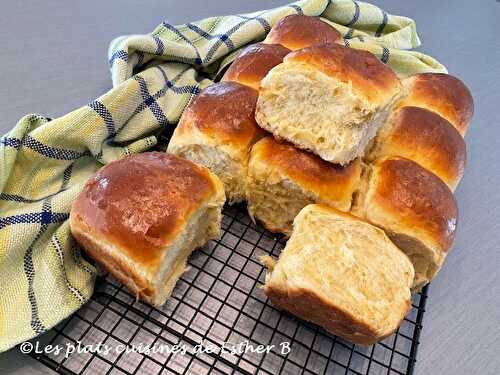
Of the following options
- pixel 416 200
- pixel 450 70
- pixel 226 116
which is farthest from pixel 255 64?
pixel 450 70

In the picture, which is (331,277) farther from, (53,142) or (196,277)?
(53,142)

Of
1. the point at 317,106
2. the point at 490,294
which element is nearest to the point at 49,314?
the point at 317,106

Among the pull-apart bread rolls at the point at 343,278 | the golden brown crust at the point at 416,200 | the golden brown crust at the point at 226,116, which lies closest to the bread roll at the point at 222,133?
the golden brown crust at the point at 226,116

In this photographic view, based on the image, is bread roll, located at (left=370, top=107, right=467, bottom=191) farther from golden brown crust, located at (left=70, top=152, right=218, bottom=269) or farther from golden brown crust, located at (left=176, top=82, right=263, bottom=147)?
golden brown crust, located at (left=70, top=152, right=218, bottom=269)

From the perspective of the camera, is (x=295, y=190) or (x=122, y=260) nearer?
(x=122, y=260)

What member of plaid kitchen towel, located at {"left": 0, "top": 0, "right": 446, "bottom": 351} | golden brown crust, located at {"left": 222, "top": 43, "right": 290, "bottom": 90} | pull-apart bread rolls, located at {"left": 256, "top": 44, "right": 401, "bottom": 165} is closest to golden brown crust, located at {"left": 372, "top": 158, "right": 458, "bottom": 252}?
pull-apart bread rolls, located at {"left": 256, "top": 44, "right": 401, "bottom": 165}
